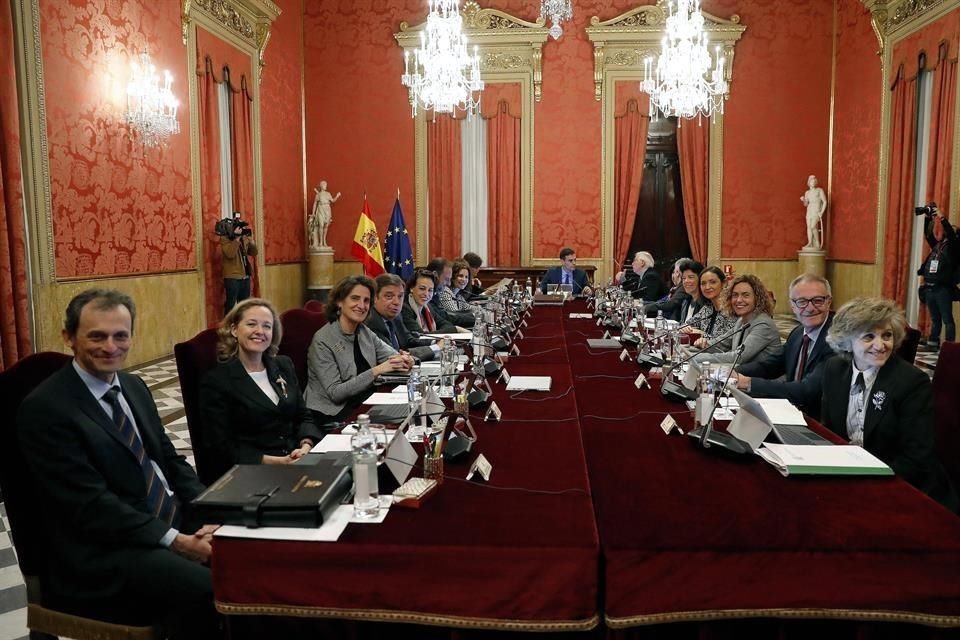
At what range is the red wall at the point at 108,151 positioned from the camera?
6312 millimetres

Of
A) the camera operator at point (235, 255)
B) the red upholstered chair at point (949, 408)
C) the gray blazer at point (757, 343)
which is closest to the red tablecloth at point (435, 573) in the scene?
the red upholstered chair at point (949, 408)

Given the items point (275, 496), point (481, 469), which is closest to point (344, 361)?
point (481, 469)

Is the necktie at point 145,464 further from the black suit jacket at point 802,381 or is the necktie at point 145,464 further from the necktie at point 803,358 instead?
the necktie at point 803,358

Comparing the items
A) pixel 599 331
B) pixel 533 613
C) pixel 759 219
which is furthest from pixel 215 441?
pixel 759 219

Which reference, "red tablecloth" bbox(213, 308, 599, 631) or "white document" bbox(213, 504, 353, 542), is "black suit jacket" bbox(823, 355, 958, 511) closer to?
"red tablecloth" bbox(213, 308, 599, 631)

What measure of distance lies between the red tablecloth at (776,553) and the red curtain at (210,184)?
8.04 metres

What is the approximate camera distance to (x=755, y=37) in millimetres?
11727

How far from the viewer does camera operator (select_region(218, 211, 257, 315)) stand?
893 cm

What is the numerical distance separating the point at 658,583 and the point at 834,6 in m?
12.4

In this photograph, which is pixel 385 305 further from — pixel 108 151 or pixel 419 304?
pixel 108 151

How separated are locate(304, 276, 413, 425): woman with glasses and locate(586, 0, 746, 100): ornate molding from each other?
937cm

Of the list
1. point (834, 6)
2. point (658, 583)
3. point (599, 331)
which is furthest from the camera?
point (834, 6)

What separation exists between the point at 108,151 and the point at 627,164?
25.0 ft

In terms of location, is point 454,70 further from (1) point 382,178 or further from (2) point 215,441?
(2) point 215,441
